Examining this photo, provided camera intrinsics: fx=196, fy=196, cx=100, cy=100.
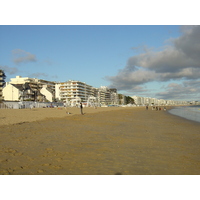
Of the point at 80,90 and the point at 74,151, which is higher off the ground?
the point at 80,90

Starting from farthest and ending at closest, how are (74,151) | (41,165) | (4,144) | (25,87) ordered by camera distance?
(25,87) → (4,144) → (74,151) → (41,165)

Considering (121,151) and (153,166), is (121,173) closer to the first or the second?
(153,166)

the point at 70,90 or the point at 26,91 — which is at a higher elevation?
the point at 70,90

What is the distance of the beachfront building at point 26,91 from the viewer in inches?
3665

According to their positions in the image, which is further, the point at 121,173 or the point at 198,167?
the point at 198,167

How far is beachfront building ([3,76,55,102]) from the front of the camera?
93094 millimetres

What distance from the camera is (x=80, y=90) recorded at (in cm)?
15750

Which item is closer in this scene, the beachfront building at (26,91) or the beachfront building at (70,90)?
the beachfront building at (26,91)

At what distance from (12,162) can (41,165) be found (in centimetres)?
87

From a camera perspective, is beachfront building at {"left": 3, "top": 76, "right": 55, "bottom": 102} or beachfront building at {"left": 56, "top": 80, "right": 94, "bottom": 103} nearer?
beachfront building at {"left": 3, "top": 76, "right": 55, "bottom": 102}

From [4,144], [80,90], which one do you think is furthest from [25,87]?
[4,144]

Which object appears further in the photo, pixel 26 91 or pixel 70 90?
pixel 70 90

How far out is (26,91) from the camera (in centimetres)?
10144
